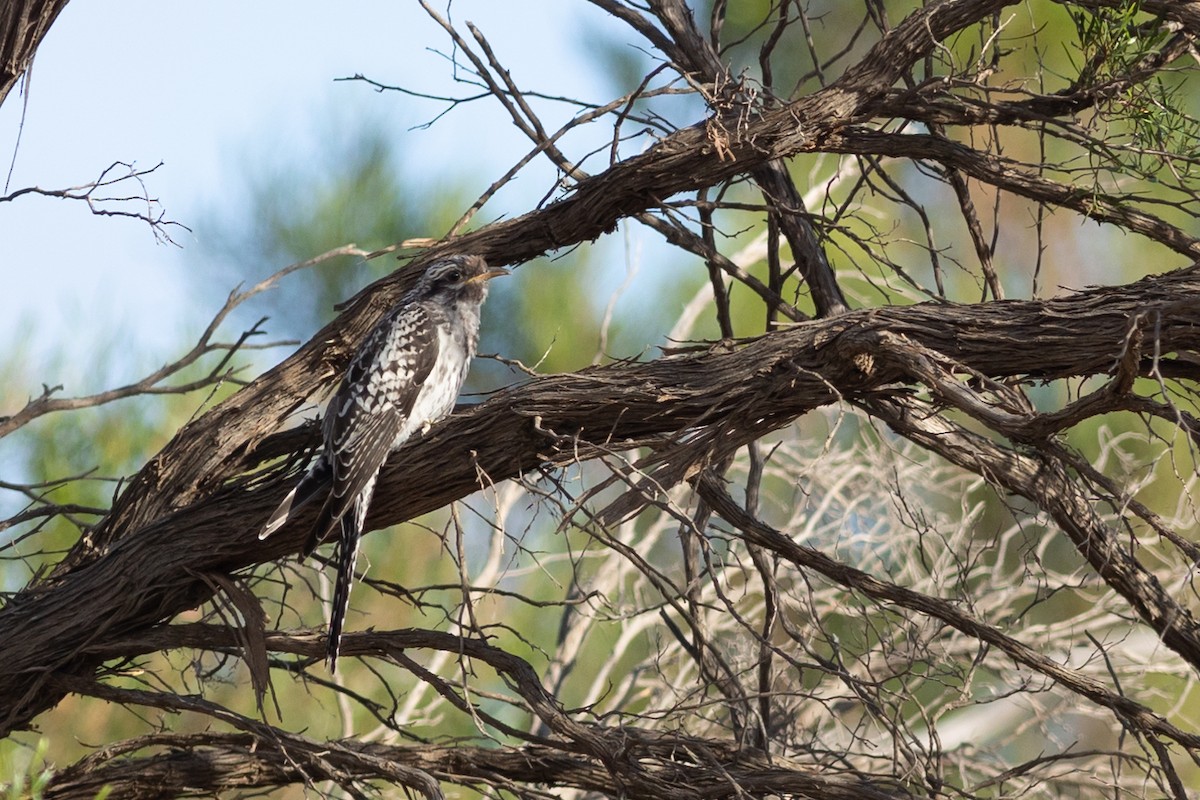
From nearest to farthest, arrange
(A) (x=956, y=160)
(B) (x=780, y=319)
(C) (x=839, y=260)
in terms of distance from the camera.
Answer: (A) (x=956, y=160), (B) (x=780, y=319), (C) (x=839, y=260)

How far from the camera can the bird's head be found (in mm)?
3809

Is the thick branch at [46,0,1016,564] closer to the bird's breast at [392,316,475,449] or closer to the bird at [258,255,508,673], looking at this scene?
the bird at [258,255,508,673]

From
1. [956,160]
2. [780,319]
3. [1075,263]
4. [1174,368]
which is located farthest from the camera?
[1075,263]

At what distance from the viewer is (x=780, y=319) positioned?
455 centimetres

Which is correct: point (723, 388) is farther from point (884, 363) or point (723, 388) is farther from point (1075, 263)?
point (1075, 263)

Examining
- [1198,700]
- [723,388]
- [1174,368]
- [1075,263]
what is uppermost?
[1075,263]

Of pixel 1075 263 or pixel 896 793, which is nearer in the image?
pixel 896 793

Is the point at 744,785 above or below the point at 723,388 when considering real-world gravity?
below

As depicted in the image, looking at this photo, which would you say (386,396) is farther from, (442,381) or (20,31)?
(20,31)

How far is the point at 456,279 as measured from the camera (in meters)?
4.09

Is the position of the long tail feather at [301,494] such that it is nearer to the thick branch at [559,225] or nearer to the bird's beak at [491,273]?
the thick branch at [559,225]

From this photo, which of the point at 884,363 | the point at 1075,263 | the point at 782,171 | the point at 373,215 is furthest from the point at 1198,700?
the point at 884,363

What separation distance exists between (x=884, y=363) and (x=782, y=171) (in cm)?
152

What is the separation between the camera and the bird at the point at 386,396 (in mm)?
3270
